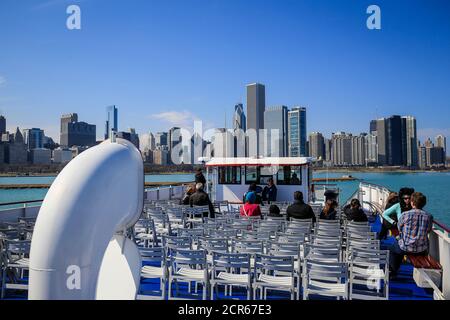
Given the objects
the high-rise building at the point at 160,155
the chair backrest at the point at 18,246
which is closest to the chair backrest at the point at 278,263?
the chair backrest at the point at 18,246

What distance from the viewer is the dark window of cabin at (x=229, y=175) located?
16922 mm

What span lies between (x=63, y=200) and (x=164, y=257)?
3.37 m

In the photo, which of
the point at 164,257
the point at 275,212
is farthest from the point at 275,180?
the point at 164,257

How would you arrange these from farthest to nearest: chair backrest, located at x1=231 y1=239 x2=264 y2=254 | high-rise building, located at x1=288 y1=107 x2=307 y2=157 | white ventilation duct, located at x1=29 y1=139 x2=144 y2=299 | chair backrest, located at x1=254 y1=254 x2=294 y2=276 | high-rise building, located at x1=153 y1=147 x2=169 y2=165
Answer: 1. high-rise building, located at x1=288 y1=107 x2=307 y2=157
2. high-rise building, located at x1=153 y1=147 x2=169 y2=165
3. chair backrest, located at x1=231 y1=239 x2=264 y2=254
4. chair backrest, located at x1=254 y1=254 x2=294 y2=276
5. white ventilation duct, located at x1=29 y1=139 x2=144 y2=299

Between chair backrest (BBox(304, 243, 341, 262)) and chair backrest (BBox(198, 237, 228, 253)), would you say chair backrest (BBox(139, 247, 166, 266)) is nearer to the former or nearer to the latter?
chair backrest (BBox(198, 237, 228, 253))

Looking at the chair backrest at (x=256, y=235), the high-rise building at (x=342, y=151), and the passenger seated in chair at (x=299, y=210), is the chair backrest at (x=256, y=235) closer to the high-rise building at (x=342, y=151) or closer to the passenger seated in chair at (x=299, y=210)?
the passenger seated in chair at (x=299, y=210)

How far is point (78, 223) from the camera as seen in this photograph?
2.69 m

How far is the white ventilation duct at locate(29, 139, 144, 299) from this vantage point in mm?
2684

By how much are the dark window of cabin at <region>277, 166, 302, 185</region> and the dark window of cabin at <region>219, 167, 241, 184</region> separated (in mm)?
1960

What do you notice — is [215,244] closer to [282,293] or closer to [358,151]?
[282,293]

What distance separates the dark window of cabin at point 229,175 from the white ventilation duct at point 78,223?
13.8 metres

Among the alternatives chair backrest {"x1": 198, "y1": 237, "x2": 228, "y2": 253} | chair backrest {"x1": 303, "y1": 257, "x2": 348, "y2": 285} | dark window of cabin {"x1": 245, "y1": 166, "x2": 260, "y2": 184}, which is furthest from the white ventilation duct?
dark window of cabin {"x1": 245, "y1": 166, "x2": 260, "y2": 184}

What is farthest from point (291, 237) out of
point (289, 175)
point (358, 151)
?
point (358, 151)

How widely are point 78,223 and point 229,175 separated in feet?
47.4
